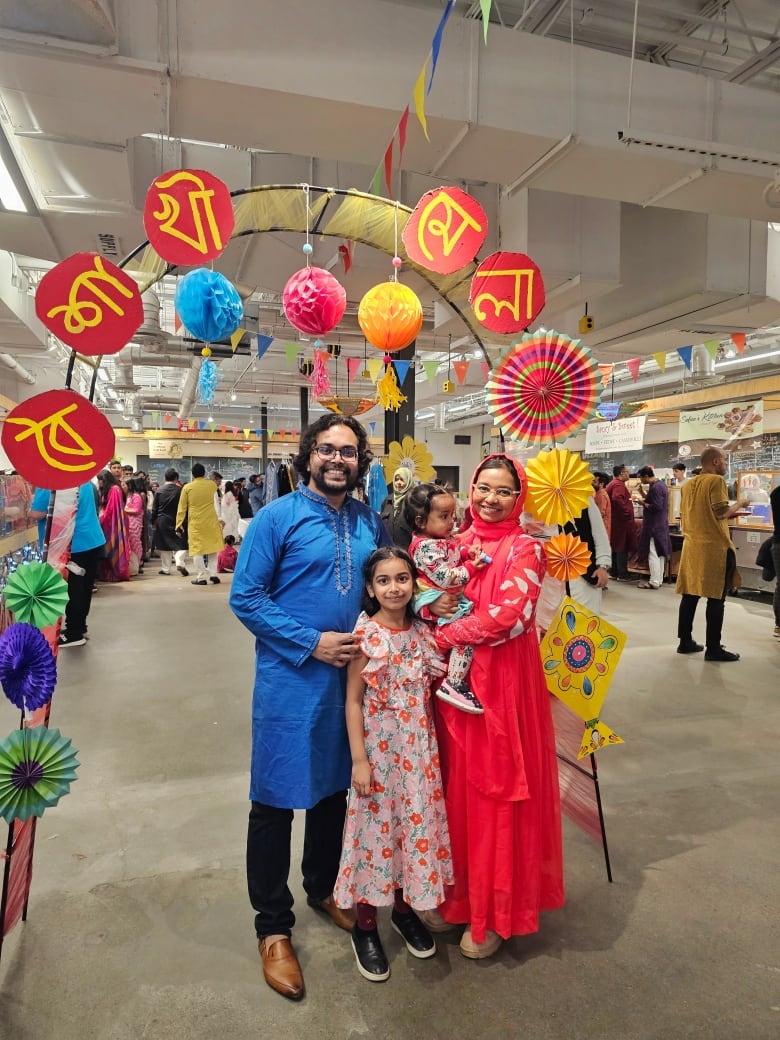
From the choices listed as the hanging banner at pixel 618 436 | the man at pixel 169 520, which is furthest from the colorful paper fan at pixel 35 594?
the hanging banner at pixel 618 436

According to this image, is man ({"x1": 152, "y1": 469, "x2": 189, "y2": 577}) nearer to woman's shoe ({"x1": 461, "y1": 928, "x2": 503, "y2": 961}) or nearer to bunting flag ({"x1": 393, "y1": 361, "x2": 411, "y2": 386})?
bunting flag ({"x1": 393, "y1": 361, "x2": 411, "y2": 386})

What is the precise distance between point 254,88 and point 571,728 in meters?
2.85

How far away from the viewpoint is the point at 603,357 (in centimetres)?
905

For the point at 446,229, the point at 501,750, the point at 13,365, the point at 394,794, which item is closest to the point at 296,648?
the point at 394,794

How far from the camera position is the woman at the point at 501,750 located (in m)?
1.62

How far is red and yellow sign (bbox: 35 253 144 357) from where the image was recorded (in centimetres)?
150

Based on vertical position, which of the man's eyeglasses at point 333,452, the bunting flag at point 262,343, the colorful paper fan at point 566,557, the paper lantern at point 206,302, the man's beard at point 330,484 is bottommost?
the colorful paper fan at point 566,557

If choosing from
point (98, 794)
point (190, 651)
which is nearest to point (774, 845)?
point (98, 794)

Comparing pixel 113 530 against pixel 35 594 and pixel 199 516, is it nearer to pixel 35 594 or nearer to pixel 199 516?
pixel 199 516

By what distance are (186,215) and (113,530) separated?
5733 mm

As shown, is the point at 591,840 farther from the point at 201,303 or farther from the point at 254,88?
the point at 254,88

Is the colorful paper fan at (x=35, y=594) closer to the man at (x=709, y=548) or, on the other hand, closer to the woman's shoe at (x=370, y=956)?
the woman's shoe at (x=370, y=956)

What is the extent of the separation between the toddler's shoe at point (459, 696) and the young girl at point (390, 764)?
4 centimetres

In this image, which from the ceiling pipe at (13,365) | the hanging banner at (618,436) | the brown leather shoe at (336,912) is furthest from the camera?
the ceiling pipe at (13,365)
